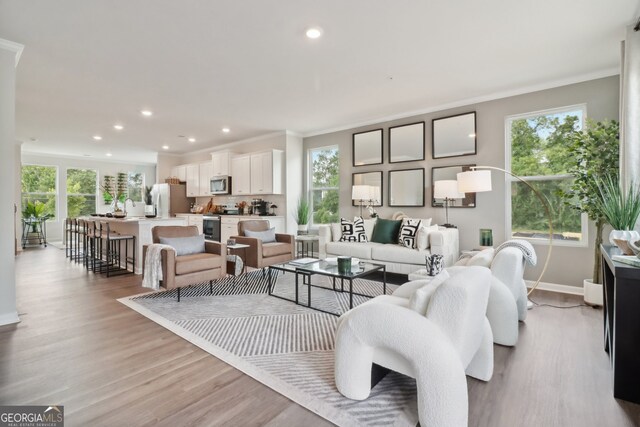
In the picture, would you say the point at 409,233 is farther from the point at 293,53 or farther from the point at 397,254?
the point at 293,53

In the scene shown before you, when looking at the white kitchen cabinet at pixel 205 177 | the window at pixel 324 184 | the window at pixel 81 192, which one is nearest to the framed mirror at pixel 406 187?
the window at pixel 324 184

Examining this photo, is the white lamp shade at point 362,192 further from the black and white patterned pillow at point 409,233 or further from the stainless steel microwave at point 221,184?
the stainless steel microwave at point 221,184

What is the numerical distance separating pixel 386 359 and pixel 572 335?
81.5 inches

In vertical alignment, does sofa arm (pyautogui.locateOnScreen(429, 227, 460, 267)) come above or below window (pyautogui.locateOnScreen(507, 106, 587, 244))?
below

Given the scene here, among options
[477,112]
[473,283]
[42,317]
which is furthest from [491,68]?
[42,317]

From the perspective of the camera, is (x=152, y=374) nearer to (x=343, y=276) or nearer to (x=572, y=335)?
(x=343, y=276)

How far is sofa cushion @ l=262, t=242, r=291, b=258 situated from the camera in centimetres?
461

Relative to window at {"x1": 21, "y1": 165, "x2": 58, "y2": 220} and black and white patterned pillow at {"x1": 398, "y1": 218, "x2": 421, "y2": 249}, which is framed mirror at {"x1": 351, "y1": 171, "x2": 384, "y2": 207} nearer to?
black and white patterned pillow at {"x1": 398, "y1": 218, "x2": 421, "y2": 249}

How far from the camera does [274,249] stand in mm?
4730

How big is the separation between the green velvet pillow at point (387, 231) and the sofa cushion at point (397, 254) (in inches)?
8.5

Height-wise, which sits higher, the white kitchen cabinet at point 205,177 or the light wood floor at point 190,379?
the white kitchen cabinet at point 205,177

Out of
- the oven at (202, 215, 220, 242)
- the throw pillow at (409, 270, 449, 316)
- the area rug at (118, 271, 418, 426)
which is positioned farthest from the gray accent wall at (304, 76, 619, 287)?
the oven at (202, 215, 220, 242)

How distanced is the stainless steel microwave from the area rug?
3.49 meters

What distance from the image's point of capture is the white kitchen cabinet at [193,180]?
8328mm
